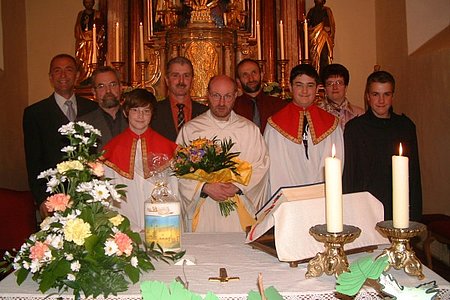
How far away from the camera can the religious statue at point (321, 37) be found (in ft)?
26.0

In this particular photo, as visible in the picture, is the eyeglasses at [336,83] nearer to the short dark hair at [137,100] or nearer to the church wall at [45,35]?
the short dark hair at [137,100]

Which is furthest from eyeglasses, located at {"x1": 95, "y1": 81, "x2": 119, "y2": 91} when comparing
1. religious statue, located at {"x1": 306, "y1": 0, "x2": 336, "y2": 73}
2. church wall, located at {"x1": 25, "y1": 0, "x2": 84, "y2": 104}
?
church wall, located at {"x1": 25, "y1": 0, "x2": 84, "y2": 104}

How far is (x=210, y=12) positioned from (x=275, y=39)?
42.7 inches

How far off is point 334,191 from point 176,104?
3.28 m

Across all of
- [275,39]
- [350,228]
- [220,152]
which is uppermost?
[275,39]

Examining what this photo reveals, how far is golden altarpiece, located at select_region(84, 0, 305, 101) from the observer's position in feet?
24.5

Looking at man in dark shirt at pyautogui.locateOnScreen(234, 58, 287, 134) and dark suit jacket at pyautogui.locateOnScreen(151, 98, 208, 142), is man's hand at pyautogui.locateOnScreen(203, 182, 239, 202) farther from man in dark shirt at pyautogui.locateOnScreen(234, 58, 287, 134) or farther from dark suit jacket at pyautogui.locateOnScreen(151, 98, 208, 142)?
man in dark shirt at pyautogui.locateOnScreen(234, 58, 287, 134)

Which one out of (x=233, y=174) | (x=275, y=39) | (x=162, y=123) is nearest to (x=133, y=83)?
(x=275, y=39)

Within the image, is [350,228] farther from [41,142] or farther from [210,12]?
[210,12]

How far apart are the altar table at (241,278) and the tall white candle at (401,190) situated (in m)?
0.29

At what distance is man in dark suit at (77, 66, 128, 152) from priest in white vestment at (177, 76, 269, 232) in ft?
1.82

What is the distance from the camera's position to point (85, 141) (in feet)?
6.87

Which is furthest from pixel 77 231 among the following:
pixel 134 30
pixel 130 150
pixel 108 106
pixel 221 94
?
pixel 134 30

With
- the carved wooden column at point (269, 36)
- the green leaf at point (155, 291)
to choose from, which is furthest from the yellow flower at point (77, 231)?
the carved wooden column at point (269, 36)
